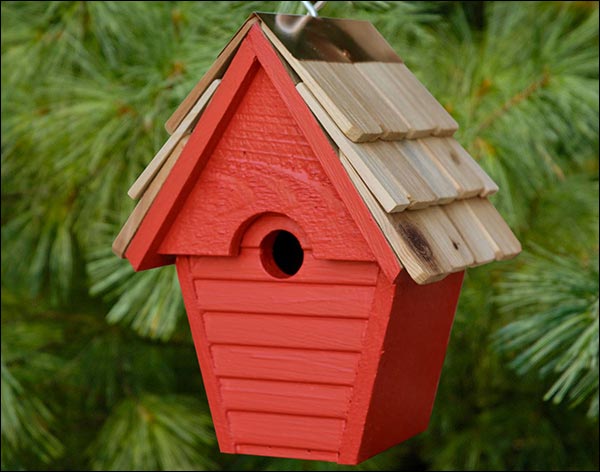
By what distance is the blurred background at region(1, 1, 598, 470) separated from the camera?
1281 mm

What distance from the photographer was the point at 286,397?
856 mm

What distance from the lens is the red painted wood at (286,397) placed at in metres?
0.83

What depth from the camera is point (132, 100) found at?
4.36 feet

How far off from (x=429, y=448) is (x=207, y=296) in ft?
2.76

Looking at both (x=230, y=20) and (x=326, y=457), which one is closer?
(x=326, y=457)

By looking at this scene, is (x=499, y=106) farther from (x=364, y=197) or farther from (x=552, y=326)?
(x=364, y=197)

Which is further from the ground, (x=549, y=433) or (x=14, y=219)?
(x=14, y=219)

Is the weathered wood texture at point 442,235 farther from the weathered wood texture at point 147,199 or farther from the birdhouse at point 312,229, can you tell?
the weathered wood texture at point 147,199

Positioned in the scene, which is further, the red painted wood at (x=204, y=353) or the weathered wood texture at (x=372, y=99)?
the red painted wood at (x=204, y=353)

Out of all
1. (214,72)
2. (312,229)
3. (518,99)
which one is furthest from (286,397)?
(518,99)

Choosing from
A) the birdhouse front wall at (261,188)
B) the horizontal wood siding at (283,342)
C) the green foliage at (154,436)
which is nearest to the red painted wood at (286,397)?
the horizontal wood siding at (283,342)

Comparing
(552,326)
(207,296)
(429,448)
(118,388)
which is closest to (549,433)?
(429,448)

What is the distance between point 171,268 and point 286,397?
1.52 ft

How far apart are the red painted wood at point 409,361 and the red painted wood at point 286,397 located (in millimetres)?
29
